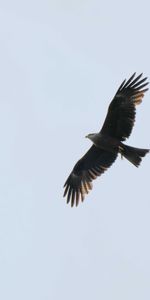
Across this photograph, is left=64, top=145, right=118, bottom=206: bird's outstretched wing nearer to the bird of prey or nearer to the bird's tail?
the bird of prey

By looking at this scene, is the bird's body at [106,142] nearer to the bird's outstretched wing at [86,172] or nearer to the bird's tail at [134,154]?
the bird's tail at [134,154]

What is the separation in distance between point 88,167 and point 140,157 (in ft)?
6.56

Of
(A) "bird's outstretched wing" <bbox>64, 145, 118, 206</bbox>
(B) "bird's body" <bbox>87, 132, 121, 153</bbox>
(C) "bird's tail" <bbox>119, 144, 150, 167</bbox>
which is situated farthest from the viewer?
(A) "bird's outstretched wing" <bbox>64, 145, 118, 206</bbox>

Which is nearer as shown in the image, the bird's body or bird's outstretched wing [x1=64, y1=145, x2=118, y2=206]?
the bird's body

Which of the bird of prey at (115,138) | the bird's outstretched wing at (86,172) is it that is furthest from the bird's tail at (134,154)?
the bird's outstretched wing at (86,172)

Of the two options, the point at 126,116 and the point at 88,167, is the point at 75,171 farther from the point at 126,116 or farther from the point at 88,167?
the point at 126,116

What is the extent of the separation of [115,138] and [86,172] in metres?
1.56

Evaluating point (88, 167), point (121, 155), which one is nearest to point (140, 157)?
point (121, 155)

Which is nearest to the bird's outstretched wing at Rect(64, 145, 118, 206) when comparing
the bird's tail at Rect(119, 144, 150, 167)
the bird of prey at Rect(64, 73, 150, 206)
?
the bird of prey at Rect(64, 73, 150, 206)

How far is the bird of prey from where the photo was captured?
2050 centimetres

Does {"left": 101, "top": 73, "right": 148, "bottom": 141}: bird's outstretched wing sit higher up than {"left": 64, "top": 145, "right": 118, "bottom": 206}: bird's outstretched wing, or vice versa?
{"left": 101, "top": 73, "right": 148, "bottom": 141}: bird's outstretched wing

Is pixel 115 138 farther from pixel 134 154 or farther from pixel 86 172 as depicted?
pixel 86 172

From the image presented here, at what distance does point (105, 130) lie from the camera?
2100cm

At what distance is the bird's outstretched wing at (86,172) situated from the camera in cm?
2173
